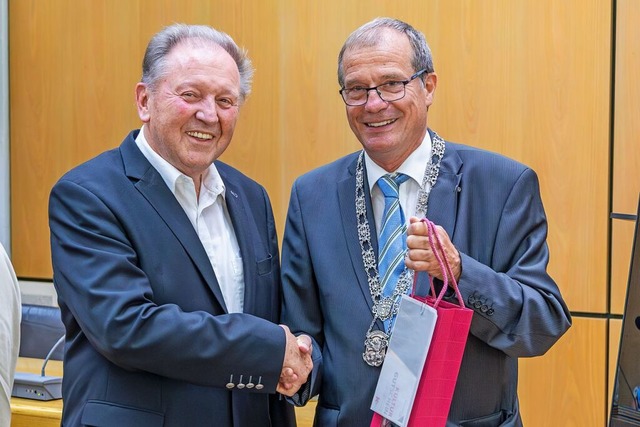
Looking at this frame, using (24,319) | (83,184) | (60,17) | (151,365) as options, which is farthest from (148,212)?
(60,17)

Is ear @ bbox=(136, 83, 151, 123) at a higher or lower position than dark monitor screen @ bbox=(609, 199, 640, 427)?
higher

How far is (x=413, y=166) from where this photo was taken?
236 centimetres

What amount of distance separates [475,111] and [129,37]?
70.2 inches

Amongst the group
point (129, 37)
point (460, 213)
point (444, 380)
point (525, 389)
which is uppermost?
point (129, 37)

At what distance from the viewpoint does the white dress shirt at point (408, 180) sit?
234 cm

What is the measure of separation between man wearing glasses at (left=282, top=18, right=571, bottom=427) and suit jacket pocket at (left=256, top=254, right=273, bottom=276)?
2.6 inches

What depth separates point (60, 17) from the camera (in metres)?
4.75

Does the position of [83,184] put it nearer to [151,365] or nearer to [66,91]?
[151,365]

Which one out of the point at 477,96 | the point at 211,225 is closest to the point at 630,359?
the point at 211,225

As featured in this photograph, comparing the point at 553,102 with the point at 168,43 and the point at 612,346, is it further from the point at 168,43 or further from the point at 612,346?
the point at 168,43

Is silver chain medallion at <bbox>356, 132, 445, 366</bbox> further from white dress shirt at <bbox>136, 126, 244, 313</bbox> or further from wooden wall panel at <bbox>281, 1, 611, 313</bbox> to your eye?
wooden wall panel at <bbox>281, 1, 611, 313</bbox>

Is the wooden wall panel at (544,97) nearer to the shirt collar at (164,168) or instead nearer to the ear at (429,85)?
the ear at (429,85)

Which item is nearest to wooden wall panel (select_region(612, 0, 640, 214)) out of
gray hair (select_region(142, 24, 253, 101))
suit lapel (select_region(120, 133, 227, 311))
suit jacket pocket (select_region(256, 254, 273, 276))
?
suit jacket pocket (select_region(256, 254, 273, 276))

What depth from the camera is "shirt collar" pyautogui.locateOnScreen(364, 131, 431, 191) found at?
235 cm
